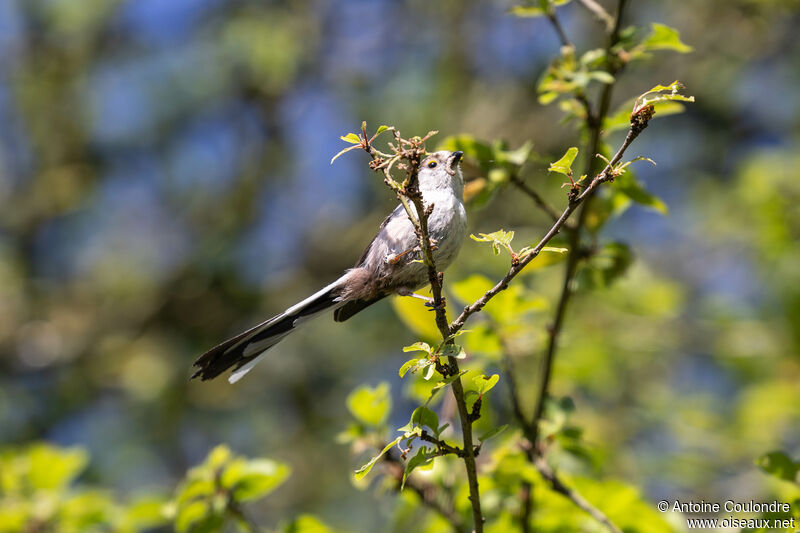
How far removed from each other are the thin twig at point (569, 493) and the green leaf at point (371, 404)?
554mm

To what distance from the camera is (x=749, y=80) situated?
7.05 meters

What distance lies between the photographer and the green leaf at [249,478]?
240 cm

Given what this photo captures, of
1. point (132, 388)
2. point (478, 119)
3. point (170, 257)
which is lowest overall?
point (132, 388)

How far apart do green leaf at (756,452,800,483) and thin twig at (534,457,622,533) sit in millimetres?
474

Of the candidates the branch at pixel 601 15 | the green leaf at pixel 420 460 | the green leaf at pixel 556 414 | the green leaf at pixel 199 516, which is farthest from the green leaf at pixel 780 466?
the green leaf at pixel 199 516

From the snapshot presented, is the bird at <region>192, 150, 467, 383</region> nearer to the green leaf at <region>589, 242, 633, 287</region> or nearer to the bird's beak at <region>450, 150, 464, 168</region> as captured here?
the bird's beak at <region>450, 150, 464, 168</region>

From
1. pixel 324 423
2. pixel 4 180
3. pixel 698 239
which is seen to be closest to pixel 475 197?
pixel 698 239

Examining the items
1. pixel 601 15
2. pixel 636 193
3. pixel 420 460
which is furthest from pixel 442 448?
pixel 601 15

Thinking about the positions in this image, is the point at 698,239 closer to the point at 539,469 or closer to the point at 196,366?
the point at 539,469

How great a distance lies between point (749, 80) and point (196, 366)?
261 inches

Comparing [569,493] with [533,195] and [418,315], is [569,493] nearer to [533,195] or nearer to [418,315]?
[418,315]

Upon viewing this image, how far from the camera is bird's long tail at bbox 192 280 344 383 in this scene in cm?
249

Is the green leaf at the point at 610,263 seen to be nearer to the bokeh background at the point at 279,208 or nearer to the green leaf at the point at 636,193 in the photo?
the green leaf at the point at 636,193

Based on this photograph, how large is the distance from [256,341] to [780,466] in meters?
1.78
